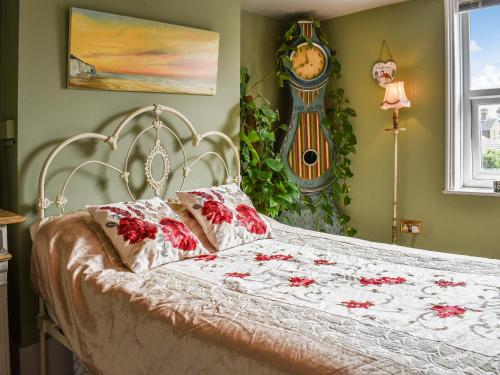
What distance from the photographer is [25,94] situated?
221 centimetres

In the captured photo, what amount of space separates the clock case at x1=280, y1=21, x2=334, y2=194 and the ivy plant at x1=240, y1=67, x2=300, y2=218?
0.13 m

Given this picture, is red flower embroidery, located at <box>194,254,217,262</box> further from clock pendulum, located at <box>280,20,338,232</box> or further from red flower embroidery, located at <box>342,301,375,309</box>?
clock pendulum, located at <box>280,20,338,232</box>

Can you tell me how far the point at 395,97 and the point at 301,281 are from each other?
192 centimetres

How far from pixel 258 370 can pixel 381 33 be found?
118 inches

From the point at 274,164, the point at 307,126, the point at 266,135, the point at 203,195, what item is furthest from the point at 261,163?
the point at 203,195

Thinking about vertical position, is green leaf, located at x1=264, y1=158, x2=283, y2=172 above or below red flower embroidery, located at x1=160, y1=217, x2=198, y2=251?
above

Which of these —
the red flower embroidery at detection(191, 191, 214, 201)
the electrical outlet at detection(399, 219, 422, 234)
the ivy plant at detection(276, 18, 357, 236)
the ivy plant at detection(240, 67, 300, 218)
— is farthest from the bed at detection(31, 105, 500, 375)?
the ivy plant at detection(276, 18, 357, 236)

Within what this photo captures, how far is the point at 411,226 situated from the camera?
3.52 metres

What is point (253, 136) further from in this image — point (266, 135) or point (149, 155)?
point (149, 155)

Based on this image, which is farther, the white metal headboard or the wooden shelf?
the white metal headboard

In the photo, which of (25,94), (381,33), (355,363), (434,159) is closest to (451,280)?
(355,363)

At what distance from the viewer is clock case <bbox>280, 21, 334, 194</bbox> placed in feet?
12.1

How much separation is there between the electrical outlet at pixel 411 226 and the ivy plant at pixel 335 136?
17.1 inches

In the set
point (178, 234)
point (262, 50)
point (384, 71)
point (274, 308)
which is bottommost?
point (274, 308)
